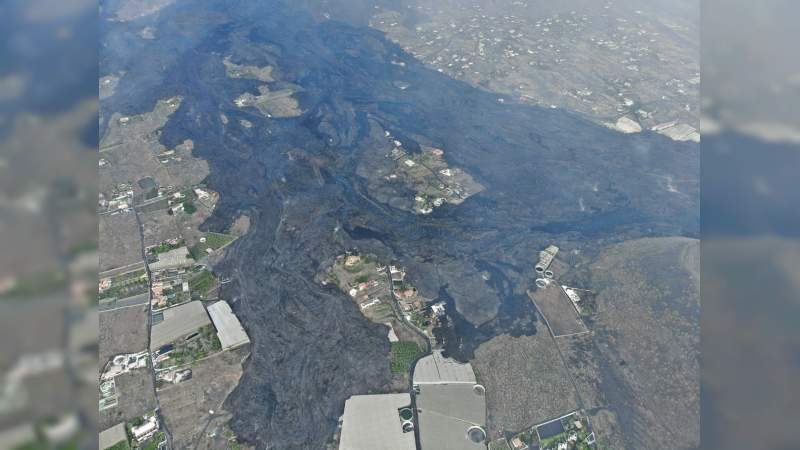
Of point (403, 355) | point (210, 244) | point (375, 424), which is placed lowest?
point (210, 244)

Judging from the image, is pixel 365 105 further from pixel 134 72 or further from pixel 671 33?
pixel 671 33

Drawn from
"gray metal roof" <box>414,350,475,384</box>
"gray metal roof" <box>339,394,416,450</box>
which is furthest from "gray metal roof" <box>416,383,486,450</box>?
"gray metal roof" <box>339,394,416,450</box>

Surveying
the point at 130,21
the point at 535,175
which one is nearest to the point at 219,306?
the point at 535,175

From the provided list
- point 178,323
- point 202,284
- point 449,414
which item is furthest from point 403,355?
point 202,284

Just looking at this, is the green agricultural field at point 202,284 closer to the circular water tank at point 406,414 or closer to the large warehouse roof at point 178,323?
the large warehouse roof at point 178,323

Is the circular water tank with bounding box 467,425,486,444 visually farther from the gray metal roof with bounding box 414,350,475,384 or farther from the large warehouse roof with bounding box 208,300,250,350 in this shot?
the large warehouse roof with bounding box 208,300,250,350

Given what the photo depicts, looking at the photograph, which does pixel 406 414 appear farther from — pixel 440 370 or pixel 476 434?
pixel 476 434

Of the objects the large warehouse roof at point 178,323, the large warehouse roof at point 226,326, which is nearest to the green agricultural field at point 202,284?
the large warehouse roof at point 178,323
